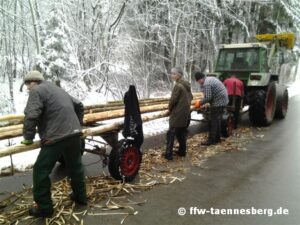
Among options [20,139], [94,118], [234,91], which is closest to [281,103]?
[234,91]

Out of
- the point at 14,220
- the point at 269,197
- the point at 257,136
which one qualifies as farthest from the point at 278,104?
the point at 14,220

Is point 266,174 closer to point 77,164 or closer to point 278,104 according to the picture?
point 77,164

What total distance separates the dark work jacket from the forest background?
5733mm

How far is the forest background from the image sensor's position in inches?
489

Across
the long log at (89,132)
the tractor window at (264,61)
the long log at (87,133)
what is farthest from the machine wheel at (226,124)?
the tractor window at (264,61)

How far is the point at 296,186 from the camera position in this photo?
218 inches

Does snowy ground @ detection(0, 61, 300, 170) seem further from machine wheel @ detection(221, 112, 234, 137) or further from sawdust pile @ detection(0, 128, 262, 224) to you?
machine wheel @ detection(221, 112, 234, 137)

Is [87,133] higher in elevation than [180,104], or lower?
lower

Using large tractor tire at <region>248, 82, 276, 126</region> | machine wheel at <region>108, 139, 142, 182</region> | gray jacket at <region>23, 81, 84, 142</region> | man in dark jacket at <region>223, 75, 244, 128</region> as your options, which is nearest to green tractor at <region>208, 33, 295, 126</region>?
large tractor tire at <region>248, 82, 276, 126</region>

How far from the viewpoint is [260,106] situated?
9.86 meters

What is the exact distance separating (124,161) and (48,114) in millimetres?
1787

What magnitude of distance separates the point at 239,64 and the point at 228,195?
22.5 ft

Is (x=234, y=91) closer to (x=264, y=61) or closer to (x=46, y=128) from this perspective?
(x=264, y=61)

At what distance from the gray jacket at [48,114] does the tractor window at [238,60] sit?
310 inches
